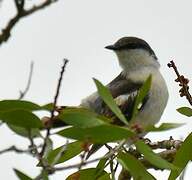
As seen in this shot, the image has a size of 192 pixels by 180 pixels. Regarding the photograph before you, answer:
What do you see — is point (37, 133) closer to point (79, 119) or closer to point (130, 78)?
point (79, 119)

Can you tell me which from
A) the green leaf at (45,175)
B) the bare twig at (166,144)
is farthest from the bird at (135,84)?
the green leaf at (45,175)

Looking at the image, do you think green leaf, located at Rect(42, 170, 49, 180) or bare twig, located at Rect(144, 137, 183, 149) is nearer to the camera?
green leaf, located at Rect(42, 170, 49, 180)

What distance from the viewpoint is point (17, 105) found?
281 centimetres

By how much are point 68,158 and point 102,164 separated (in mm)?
201

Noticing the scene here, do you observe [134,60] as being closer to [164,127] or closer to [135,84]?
[135,84]

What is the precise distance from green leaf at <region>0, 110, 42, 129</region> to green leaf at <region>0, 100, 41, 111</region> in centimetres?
5

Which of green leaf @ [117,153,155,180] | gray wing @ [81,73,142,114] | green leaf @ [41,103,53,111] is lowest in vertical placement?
gray wing @ [81,73,142,114]

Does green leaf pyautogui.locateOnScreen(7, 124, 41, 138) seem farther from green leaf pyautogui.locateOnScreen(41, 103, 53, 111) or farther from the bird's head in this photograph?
the bird's head

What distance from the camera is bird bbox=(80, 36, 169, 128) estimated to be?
21.4 feet

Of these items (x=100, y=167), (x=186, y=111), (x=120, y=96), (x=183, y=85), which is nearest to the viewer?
(x=100, y=167)

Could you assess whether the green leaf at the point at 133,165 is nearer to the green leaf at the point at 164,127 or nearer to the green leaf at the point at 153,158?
the green leaf at the point at 153,158

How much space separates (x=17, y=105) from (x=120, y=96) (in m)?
4.05

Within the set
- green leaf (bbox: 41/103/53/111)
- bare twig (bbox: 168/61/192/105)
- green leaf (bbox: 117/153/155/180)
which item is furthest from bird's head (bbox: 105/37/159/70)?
green leaf (bbox: 41/103/53/111)

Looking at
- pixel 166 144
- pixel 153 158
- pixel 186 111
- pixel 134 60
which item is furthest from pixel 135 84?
pixel 153 158
